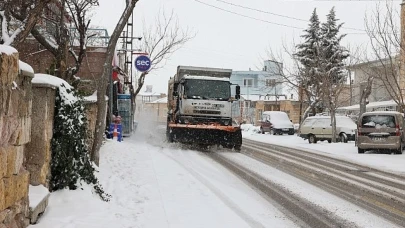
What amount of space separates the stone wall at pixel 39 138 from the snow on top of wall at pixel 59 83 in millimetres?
71

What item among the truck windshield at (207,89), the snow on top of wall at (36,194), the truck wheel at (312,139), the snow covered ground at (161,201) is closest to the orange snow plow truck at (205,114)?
the truck windshield at (207,89)

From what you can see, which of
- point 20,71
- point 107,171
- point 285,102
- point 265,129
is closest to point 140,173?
point 107,171

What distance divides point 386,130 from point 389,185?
8.55 metres

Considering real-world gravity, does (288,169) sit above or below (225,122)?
below

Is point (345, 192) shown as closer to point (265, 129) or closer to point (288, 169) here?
point (288, 169)

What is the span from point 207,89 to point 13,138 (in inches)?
595

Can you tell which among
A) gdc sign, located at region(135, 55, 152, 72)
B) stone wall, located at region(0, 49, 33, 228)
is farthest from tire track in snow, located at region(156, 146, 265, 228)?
gdc sign, located at region(135, 55, 152, 72)

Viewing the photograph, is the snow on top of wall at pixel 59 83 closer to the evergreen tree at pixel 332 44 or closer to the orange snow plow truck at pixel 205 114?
the orange snow plow truck at pixel 205 114

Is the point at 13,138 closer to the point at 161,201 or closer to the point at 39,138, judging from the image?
the point at 39,138

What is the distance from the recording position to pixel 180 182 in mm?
9828

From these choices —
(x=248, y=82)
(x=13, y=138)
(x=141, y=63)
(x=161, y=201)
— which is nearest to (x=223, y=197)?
(x=161, y=201)

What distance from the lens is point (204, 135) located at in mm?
18562

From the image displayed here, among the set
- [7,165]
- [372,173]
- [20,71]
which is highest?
[20,71]

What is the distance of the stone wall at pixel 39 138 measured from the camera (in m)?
5.48
